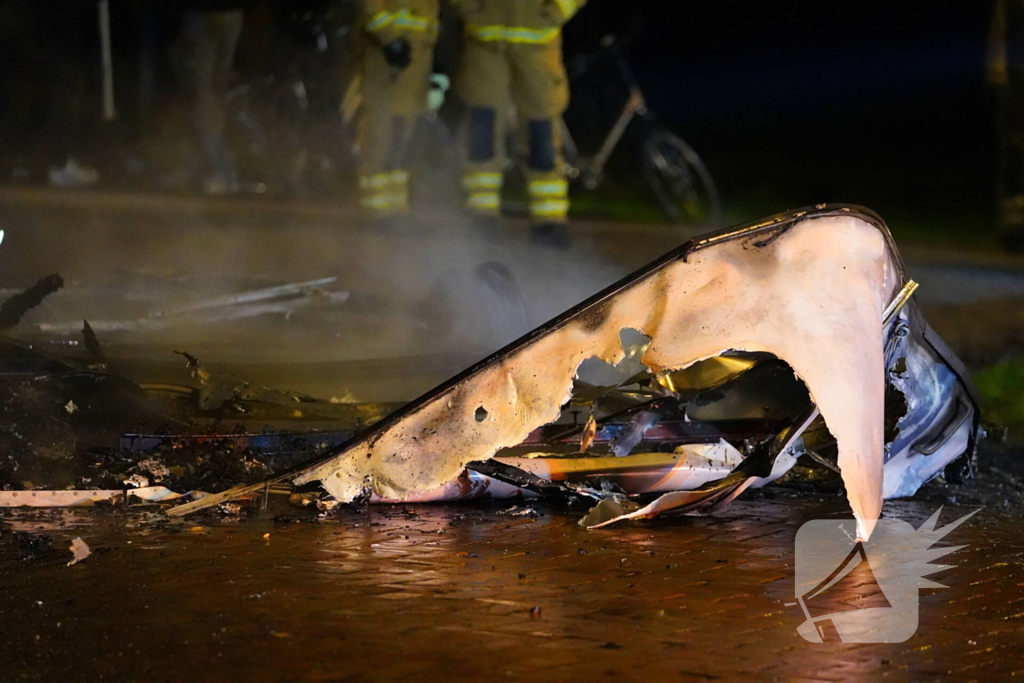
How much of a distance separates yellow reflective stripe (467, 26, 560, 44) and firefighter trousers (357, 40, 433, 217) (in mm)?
430

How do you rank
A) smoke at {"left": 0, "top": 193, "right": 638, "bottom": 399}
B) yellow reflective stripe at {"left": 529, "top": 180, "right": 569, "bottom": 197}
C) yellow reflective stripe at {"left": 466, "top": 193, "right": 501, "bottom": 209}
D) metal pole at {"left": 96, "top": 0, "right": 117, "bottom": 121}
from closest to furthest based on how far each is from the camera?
smoke at {"left": 0, "top": 193, "right": 638, "bottom": 399} → yellow reflective stripe at {"left": 529, "top": 180, "right": 569, "bottom": 197} → yellow reflective stripe at {"left": 466, "top": 193, "right": 501, "bottom": 209} → metal pole at {"left": 96, "top": 0, "right": 117, "bottom": 121}

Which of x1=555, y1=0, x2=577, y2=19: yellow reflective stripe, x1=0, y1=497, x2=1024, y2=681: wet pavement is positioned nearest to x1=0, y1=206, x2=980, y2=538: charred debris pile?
x1=0, y1=497, x2=1024, y2=681: wet pavement

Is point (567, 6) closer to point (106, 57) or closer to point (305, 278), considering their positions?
point (305, 278)

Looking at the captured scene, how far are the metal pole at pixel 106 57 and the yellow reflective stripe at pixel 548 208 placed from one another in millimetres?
6825

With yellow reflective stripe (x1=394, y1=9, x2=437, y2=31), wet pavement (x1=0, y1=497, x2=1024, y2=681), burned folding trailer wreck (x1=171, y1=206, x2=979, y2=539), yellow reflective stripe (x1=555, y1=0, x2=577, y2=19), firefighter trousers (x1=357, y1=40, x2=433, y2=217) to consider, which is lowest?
wet pavement (x1=0, y1=497, x2=1024, y2=681)

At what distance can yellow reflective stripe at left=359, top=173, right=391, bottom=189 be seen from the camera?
8461 millimetres

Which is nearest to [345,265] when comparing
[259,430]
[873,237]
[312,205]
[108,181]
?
[312,205]

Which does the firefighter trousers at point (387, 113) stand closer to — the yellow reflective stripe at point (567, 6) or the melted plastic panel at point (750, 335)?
the yellow reflective stripe at point (567, 6)

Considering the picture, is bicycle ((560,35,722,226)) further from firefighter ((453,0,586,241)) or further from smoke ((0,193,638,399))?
firefighter ((453,0,586,241))

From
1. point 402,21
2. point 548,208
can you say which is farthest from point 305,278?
point 402,21

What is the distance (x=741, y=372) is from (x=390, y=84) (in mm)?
4509

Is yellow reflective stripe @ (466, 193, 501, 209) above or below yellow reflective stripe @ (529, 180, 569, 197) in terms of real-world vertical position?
below

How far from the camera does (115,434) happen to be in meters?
5.09

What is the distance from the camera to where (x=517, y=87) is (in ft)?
27.2
